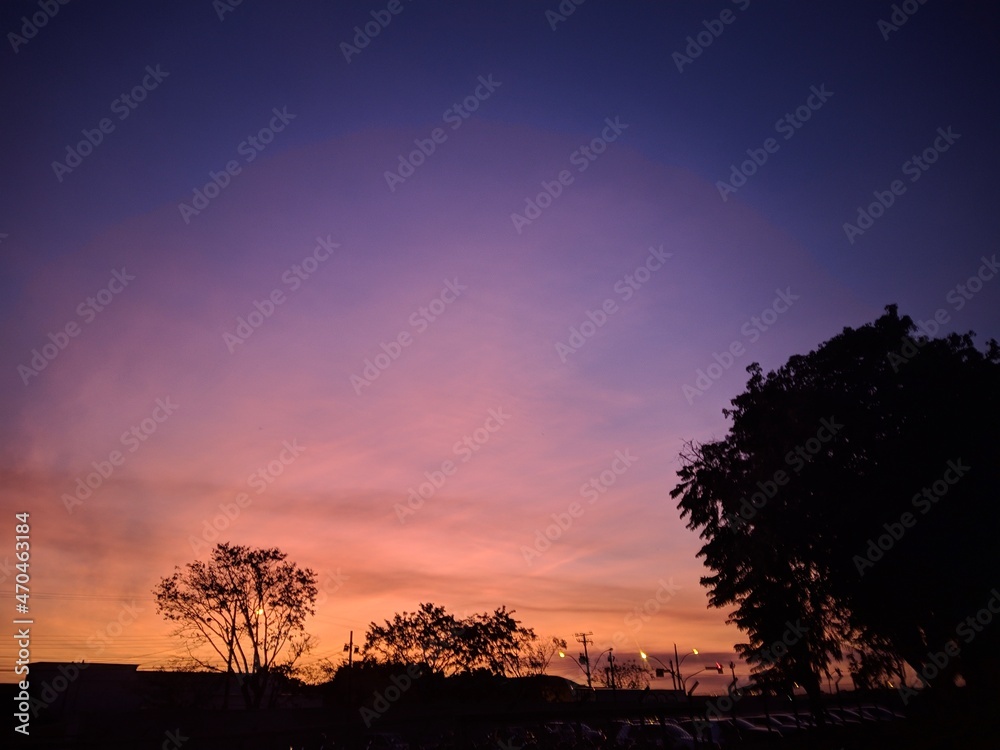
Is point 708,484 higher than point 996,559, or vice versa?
point 708,484

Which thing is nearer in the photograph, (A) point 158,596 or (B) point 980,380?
(B) point 980,380

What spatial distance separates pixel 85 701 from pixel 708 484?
5378 cm

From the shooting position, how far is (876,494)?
2431 centimetres

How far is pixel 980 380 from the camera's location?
2466cm

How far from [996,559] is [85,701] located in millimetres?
63229

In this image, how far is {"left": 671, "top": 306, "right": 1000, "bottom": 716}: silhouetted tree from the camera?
23.2 meters

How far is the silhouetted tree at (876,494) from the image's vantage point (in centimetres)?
2316

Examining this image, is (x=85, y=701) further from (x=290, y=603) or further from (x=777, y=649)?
(x=777, y=649)

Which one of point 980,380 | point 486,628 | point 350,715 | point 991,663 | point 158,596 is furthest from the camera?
point 486,628

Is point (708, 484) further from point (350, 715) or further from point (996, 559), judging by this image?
point (350, 715)

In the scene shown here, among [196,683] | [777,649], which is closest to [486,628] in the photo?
[196,683]

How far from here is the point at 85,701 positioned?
53.0 metres

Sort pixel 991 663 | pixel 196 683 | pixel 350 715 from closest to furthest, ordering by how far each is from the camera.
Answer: pixel 991 663 < pixel 350 715 < pixel 196 683

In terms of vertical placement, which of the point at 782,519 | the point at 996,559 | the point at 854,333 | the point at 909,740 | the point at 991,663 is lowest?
the point at 909,740
